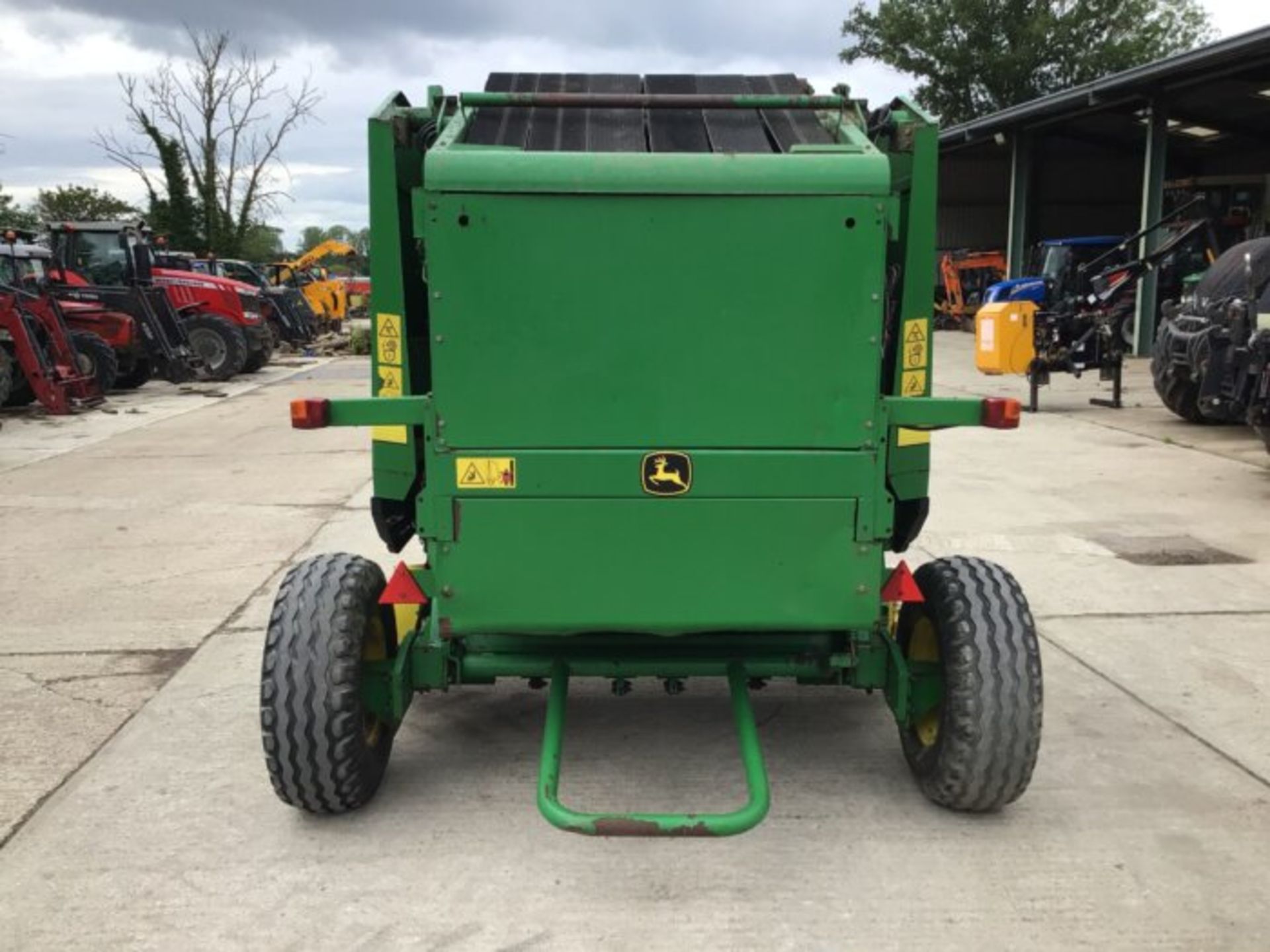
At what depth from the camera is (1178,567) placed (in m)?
6.17

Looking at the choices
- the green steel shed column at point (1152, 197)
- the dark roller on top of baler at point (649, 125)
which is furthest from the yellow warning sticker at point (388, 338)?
the green steel shed column at point (1152, 197)

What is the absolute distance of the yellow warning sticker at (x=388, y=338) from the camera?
10.5ft

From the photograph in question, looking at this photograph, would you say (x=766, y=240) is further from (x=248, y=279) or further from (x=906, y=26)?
(x=906, y=26)

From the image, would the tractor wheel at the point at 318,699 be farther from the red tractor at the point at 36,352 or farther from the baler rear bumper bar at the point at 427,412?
the red tractor at the point at 36,352

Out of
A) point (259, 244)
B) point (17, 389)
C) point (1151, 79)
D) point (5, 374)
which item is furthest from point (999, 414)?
point (259, 244)

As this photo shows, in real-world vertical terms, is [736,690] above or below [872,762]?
above


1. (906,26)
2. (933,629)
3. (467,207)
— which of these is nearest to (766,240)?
(467,207)

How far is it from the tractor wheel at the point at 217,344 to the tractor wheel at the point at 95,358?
3.06m

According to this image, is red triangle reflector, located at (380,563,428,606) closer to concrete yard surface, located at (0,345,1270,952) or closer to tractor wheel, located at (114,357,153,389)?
concrete yard surface, located at (0,345,1270,952)

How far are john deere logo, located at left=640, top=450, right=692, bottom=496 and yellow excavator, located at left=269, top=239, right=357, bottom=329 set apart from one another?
26.9m

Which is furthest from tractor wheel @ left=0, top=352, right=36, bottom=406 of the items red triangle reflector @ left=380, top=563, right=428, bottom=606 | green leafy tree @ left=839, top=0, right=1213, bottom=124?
green leafy tree @ left=839, top=0, right=1213, bottom=124

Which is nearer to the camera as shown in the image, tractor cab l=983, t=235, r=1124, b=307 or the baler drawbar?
the baler drawbar

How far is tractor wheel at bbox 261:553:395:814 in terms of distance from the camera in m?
3.10

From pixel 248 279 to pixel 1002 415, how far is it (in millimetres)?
24389
